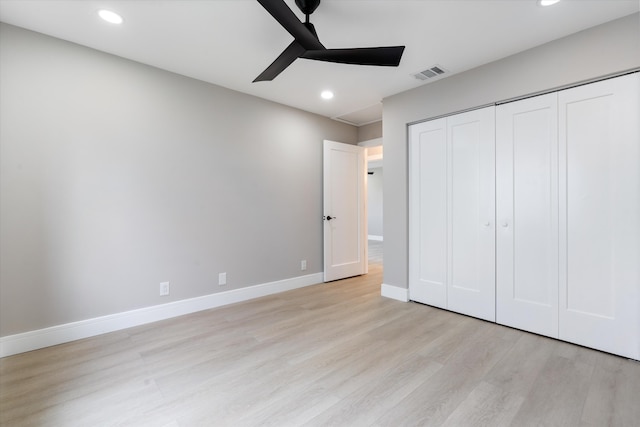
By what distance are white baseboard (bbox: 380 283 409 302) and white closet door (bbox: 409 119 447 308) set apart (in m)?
0.07

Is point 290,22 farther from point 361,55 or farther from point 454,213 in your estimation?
point 454,213

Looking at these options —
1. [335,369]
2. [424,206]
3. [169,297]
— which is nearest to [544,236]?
[424,206]

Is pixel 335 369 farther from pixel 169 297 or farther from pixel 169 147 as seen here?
pixel 169 147

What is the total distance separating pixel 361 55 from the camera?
1.88 m

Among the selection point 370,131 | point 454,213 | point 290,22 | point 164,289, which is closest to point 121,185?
point 164,289

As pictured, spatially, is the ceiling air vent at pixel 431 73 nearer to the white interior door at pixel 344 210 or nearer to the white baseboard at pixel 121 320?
the white interior door at pixel 344 210

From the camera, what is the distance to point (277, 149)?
381 centimetres

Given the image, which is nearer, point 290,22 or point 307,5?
point 290,22

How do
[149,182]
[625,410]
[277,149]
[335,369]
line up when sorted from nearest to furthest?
1. [625,410]
2. [335,369]
3. [149,182]
4. [277,149]

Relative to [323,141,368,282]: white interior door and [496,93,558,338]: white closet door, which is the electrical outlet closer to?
[323,141,368,282]: white interior door

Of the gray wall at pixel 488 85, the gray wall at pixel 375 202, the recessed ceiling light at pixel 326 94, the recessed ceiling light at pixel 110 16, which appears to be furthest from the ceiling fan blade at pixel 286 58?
the gray wall at pixel 375 202

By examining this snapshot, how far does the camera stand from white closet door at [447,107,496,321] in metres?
2.79

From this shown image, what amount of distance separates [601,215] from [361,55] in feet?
7.32

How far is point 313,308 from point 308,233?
4.11 feet
